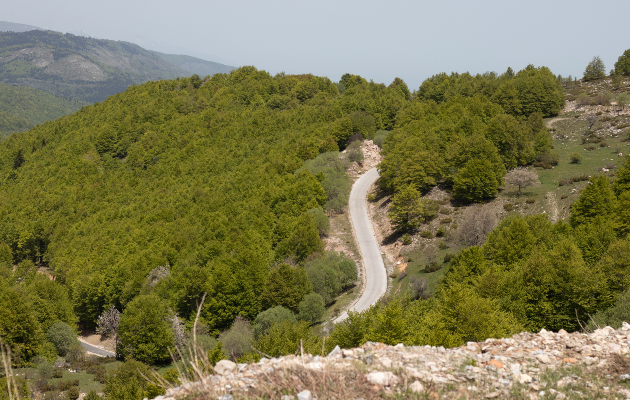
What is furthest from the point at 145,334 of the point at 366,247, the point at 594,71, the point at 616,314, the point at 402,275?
the point at 594,71

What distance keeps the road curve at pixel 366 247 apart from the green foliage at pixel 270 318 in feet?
16.9

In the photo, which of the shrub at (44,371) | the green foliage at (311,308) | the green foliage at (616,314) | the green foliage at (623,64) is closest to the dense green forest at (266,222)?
the green foliage at (311,308)

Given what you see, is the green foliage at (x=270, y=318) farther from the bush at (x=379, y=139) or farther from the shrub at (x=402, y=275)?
the bush at (x=379, y=139)

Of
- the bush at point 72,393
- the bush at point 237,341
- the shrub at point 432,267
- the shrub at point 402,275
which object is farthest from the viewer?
the shrub at point 402,275

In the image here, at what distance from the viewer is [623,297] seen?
25484mm

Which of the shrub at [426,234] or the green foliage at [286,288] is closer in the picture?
the green foliage at [286,288]

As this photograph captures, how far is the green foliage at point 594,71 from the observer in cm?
12212

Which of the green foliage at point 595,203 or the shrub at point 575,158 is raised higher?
the shrub at point 575,158

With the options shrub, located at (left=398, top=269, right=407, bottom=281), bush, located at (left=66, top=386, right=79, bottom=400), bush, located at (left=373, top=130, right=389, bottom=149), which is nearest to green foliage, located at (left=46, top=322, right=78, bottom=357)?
bush, located at (left=66, top=386, right=79, bottom=400)

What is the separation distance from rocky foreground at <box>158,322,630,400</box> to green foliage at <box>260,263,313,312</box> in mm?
34015

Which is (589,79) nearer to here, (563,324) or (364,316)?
(563,324)

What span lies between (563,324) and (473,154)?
44025mm

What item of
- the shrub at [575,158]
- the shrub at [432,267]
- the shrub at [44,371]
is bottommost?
the shrub at [44,371]

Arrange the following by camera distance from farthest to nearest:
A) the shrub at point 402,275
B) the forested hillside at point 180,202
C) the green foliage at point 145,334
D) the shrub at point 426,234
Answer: the shrub at point 426,234 → the shrub at point 402,275 → the forested hillside at point 180,202 → the green foliage at point 145,334
